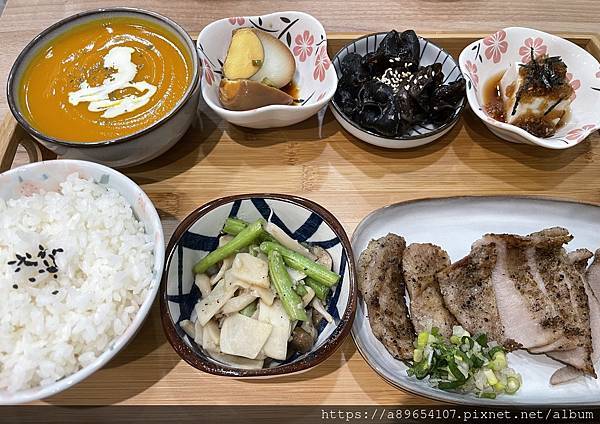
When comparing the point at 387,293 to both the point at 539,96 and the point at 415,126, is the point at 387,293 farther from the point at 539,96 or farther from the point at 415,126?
the point at 539,96

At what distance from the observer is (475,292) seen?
1.89 meters

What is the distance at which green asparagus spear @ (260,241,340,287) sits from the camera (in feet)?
5.95

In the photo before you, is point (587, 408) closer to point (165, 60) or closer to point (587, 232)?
point (587, 232)

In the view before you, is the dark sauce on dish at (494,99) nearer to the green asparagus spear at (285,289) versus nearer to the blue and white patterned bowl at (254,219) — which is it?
the blue and white patterned bowl at (254,219)

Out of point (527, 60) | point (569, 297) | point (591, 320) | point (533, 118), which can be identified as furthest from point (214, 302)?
point (527, 60)

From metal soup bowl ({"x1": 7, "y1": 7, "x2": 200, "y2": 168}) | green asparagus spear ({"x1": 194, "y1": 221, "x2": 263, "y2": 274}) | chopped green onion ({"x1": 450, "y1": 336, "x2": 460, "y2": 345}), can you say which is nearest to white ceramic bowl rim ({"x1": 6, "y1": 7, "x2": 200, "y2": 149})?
metal soup bowl ({"x1": 7, "y1": 7, "x2": 200, "y2": 168})

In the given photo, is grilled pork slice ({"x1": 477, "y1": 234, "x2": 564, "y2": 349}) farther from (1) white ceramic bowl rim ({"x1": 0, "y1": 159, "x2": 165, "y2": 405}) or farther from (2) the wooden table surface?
(1) white ceramic bowl rim ({"x1": 0, "y1": 159, "x2": 165, "y2": 405})

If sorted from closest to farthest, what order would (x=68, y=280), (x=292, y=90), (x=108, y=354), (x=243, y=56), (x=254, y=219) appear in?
(x=108, y=354)
(x=68, y=280)
(x=254, y=219)
(x=243, y=56)
(x=292, y=90)

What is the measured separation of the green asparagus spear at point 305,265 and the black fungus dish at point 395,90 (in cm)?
68

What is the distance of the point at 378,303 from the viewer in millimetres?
1820

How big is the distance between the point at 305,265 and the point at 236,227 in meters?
0.29

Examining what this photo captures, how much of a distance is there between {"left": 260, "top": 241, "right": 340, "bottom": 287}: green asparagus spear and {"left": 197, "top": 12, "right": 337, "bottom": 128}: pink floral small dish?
1.91 ft

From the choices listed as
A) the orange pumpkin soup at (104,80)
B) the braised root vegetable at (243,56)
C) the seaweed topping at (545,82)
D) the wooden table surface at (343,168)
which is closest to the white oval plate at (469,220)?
the wooden table surface at (343,168)

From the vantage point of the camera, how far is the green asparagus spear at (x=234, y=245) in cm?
186
